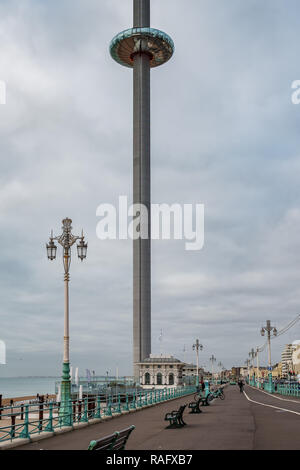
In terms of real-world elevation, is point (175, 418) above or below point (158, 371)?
above

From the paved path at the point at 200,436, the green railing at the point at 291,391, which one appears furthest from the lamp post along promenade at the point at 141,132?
the paved path at the point at 200,436

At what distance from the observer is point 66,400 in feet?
72.6

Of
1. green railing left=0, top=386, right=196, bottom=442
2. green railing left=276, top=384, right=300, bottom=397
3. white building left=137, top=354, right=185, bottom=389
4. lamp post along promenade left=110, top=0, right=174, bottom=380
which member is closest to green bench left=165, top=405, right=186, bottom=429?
green railing left=0, top=386, right=196, bottom=442

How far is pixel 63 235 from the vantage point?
26.5m

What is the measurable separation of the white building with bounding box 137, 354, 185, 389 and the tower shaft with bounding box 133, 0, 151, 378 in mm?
2421

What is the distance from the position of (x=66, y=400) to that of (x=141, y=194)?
102 m

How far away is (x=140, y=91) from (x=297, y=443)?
4755 inches

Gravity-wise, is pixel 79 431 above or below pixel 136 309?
below

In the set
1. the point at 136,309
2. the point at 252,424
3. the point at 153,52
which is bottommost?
the point at 252,424

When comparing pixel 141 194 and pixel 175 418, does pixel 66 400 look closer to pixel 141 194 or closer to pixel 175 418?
pixel 175 418

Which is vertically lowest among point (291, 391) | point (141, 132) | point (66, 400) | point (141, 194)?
point (291, 391)

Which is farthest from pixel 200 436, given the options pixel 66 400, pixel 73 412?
pixel 73 412
